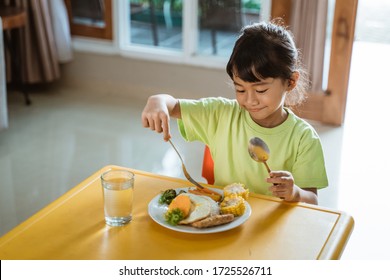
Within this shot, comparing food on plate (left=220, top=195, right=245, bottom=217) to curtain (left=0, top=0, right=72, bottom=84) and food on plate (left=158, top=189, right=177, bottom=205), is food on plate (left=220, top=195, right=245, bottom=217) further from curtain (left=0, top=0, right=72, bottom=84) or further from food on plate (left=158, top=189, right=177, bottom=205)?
curtain (left=0, top=0, right=72, bottom=84)

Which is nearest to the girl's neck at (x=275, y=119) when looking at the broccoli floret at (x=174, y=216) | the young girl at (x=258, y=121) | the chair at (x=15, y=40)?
the young girl at (x=258, y=121)

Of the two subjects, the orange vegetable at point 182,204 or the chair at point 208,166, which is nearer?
the orange vegetable at point 182,204

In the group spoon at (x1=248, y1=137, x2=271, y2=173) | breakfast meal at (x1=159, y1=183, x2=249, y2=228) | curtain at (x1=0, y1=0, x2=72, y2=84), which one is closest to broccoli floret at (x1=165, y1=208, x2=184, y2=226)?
breakfast meal at (x1=159, y1=183, x2=249, y2=228)

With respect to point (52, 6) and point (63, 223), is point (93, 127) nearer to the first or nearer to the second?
point (52, 6)

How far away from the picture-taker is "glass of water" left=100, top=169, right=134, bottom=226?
1342mm

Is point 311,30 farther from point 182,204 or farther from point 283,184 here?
point 182,204

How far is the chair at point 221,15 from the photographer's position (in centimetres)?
406

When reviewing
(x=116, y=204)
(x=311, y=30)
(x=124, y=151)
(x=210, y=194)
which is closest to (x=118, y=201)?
(x=116, y=204)

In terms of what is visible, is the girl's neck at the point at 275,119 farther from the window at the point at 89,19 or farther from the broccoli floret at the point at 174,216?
the window at the point at 89,19

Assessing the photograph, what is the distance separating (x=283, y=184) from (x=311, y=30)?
2373mm

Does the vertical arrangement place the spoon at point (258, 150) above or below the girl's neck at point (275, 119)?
below

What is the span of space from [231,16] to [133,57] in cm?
78

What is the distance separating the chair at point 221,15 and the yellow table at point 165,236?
110 inches

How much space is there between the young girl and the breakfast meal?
110mm
